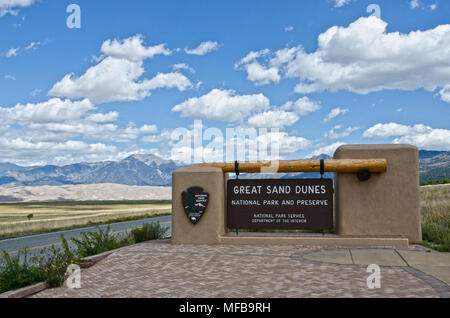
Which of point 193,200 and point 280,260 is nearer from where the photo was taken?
point 280,260

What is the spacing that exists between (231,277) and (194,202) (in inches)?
220

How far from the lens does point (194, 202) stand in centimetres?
1435

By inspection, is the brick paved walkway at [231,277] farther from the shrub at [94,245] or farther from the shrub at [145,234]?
the shrub at [145,234]

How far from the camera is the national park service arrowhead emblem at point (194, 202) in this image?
1426cm

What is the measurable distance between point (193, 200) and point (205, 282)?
5.89 m

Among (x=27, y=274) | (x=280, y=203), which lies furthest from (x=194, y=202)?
(x=27, y=274)

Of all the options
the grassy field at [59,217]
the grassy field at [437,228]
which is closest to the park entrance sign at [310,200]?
the grassy field at [437,228]

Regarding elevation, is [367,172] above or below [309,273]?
above

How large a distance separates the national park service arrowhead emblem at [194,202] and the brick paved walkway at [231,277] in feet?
7.22

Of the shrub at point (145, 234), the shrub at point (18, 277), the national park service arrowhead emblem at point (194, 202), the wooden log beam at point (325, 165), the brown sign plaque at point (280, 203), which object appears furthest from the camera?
the shrub at point (145, 234)
